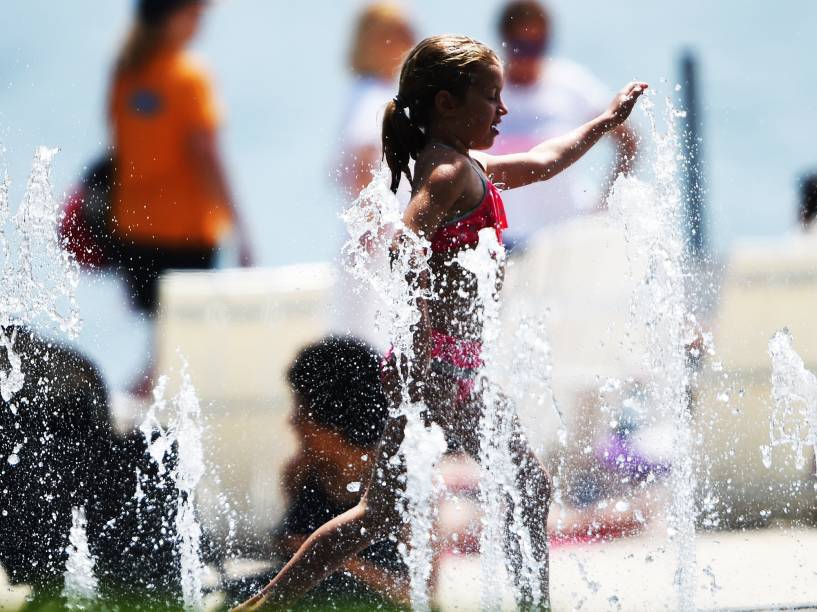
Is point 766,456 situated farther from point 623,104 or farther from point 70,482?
point 70,482

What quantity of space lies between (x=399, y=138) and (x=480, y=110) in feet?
0.57

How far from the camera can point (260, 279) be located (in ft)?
10.3

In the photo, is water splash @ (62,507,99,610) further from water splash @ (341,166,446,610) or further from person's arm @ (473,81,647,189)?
person's arm @ (473,81,647,189)

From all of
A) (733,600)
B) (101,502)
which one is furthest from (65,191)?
(733,600)

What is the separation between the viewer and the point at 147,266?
303 centimetres

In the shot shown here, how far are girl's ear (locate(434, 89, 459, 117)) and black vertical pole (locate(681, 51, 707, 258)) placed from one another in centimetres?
152

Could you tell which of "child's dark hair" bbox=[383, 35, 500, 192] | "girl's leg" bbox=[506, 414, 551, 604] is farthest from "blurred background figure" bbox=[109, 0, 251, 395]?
"girl's leg" bbox=[506, 414, 551, 604]

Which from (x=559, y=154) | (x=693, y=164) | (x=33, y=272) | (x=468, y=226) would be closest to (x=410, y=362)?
(x=468, y=226)

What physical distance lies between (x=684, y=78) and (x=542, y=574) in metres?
2.15

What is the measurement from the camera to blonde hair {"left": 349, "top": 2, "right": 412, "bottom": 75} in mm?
3111

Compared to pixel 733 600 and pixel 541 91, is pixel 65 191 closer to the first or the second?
pixel 541 91

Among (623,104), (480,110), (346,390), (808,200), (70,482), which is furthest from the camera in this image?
(808,200)

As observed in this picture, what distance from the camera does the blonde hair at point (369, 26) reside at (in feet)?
10.2

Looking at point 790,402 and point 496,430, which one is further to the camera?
point 790,402
